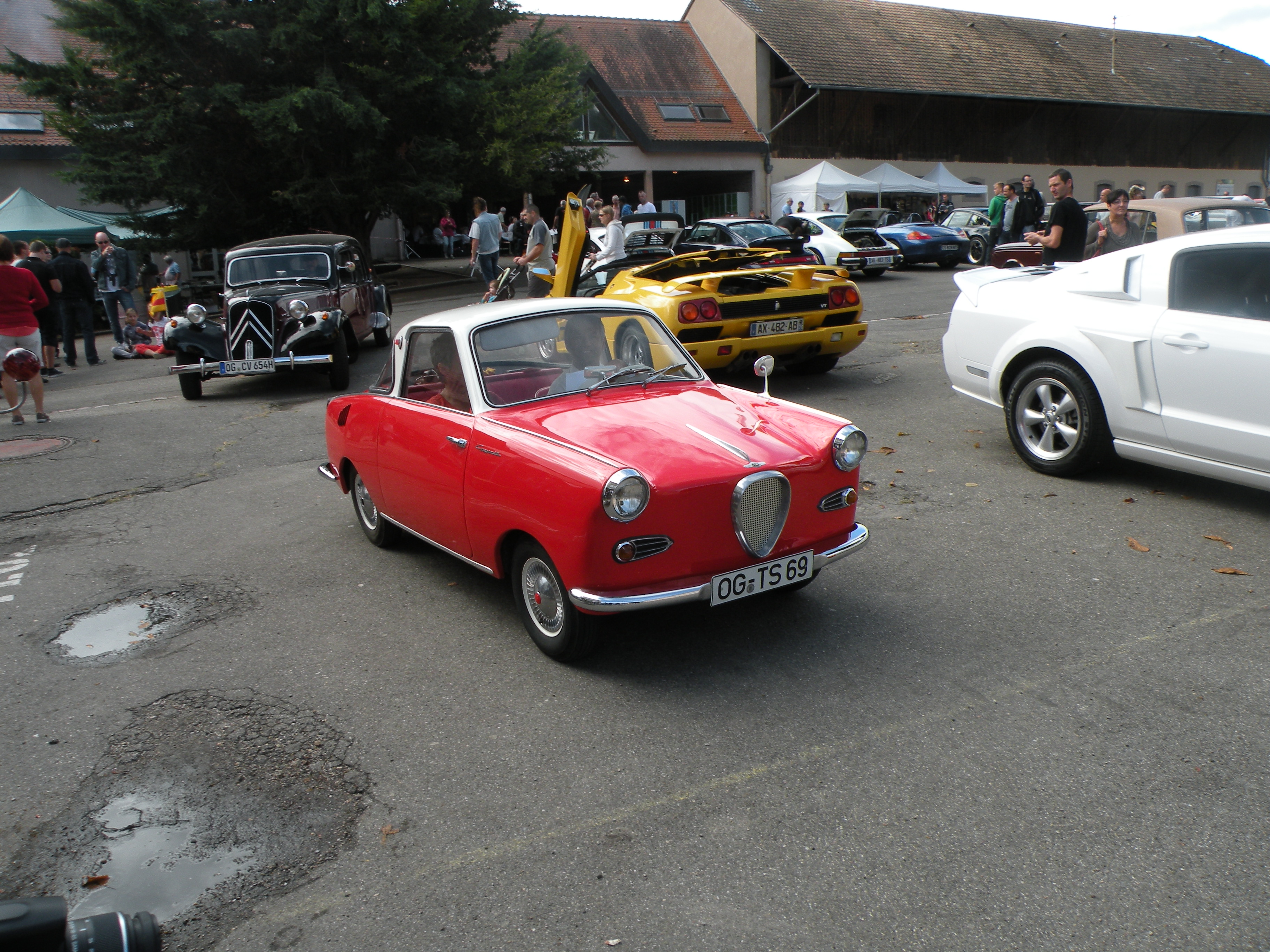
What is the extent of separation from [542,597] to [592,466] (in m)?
0.74

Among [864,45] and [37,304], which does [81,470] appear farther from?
[864,45]

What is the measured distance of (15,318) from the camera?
10359 mm

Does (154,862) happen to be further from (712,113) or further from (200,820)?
(712,113)

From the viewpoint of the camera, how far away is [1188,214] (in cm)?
1165

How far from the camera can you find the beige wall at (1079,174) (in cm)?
3981

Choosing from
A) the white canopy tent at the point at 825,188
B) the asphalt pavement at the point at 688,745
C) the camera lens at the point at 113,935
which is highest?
the white canopy tent at the point at 825,188

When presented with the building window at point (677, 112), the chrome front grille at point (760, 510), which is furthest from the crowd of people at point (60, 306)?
the building window at point (677, 112)

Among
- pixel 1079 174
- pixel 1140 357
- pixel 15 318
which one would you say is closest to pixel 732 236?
pixel 15 318

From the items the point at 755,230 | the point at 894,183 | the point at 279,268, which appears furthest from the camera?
the point at 894,183

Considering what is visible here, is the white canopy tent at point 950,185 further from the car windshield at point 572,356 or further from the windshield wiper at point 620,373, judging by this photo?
the windshield wiper at point 620,373

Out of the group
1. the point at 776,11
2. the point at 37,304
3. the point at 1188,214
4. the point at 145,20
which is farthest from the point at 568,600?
the point at 776,11

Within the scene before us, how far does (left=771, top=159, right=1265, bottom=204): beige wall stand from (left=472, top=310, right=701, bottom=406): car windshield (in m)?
36.2

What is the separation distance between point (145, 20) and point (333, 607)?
23.6 m

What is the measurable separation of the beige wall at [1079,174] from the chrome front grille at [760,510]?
123 feet
